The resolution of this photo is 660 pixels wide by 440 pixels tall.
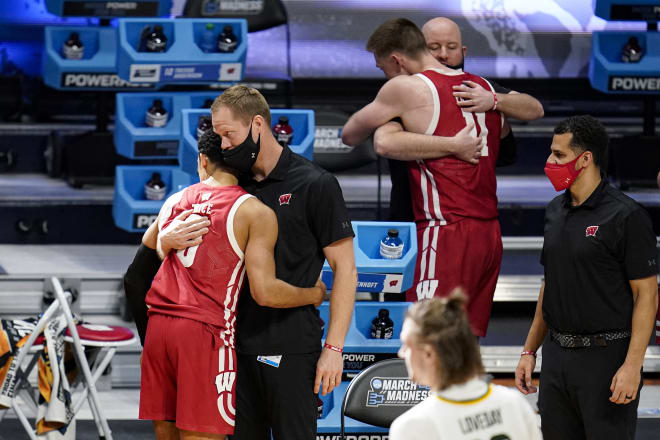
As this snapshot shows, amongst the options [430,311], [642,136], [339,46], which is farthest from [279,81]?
[430,311]

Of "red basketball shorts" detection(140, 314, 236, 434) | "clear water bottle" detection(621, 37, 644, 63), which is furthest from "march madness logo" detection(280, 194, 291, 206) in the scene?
"clear water bottle" detection(621, 37, 644, 63)

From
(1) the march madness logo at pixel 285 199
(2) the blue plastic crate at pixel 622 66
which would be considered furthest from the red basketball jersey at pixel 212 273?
(2) the blue plastic crate at pixel 622 66

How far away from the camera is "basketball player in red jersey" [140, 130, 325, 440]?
3.72 metres

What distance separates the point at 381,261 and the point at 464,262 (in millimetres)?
355

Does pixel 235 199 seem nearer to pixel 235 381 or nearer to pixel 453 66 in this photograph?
pixel 235 381

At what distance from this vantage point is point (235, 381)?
12.6 feet

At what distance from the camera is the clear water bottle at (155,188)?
636 cm

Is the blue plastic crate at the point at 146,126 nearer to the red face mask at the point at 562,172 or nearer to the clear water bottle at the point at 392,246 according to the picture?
the clear water bottle at the point at 392,246

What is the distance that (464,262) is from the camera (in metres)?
4.96

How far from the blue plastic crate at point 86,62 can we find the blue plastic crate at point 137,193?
73 cm

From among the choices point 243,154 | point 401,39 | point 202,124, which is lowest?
point 202,124

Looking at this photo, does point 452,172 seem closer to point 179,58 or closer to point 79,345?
point 79,345

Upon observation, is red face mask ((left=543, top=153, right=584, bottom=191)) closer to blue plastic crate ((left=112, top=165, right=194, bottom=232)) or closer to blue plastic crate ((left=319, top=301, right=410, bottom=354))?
blue plastic crate ((left=319, top=301, right=410, bottom=354))

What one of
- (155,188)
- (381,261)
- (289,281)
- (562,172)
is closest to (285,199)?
(289,281)
